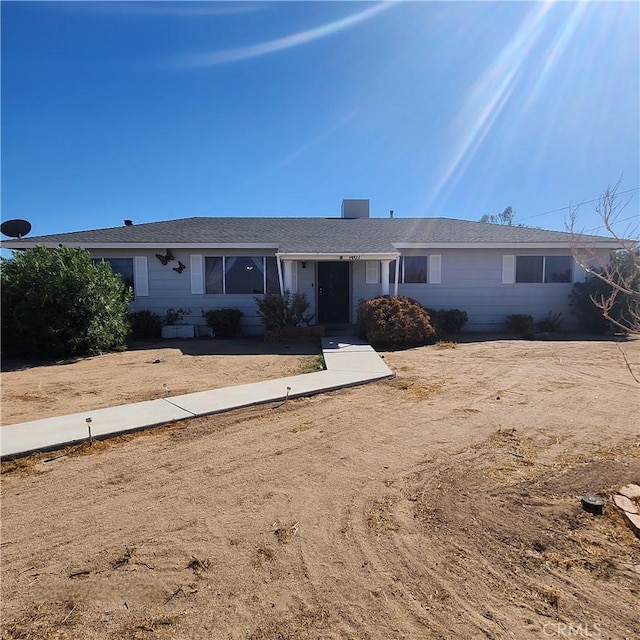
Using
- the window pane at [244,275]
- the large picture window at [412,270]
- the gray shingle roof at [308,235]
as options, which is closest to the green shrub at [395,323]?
the gray shingle roof at [308,235]

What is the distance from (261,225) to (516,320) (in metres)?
9.33

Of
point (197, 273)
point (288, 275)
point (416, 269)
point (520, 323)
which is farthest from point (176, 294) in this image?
point (520, 323)

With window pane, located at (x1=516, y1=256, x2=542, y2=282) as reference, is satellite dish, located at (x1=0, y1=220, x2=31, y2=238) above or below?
above

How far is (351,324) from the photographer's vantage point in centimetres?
1288

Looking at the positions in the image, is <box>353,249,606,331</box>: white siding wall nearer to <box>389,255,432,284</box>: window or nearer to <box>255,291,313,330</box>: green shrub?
<box>389,255,432,284</box>: window

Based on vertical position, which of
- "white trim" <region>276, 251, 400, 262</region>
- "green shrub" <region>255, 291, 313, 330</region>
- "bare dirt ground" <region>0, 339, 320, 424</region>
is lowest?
"bare dirt ground" <region>0, 339, 320, 424</region>

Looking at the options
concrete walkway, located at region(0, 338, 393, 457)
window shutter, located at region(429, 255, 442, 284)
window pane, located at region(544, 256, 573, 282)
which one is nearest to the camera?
concrete walkway, located at region(0, 338, 393, 457)

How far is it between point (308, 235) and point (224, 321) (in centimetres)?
411

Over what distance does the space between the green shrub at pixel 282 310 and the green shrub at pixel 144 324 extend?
11.3 feet

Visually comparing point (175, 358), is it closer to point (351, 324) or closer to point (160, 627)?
point (351, 324)

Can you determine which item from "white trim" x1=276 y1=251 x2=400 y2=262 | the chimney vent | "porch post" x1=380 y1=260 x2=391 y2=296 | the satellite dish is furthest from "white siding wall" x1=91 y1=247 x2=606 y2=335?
the chimney vent

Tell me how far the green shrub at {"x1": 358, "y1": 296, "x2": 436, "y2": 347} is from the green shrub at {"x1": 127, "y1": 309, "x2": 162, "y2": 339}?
6290 mm

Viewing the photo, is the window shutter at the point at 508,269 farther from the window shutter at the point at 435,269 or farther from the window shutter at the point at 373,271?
the window shutter at the point at 373,271

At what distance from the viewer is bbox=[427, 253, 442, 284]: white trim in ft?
42.0
